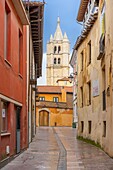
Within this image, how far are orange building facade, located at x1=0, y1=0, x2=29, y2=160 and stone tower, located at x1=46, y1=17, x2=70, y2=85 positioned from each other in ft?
419

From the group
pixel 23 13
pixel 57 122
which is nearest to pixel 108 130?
pixel 23 13

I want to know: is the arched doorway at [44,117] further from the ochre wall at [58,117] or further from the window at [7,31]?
the window at [7,31]

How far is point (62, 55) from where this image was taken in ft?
499

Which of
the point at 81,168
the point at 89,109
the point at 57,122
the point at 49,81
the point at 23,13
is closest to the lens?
the point at 81,168

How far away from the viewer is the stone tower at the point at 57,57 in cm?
14712

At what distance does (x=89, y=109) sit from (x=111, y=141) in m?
9.00

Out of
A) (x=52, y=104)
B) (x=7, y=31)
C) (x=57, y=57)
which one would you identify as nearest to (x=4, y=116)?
(x=7, y=31)

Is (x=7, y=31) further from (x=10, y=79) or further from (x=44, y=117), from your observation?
(x=44, y=117)

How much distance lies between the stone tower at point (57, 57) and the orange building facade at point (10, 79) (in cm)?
12778

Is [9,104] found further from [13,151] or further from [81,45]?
[81,45]

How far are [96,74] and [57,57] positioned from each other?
13100cm

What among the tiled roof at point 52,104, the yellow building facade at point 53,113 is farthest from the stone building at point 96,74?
the yellow building facade at point 53,113

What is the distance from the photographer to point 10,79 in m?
13.5

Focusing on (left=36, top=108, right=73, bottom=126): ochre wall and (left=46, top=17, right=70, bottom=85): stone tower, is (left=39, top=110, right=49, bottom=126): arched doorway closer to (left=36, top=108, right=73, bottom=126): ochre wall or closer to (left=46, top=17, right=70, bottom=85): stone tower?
(left=36, top=108, right=73, bottom=126): ochre wall
